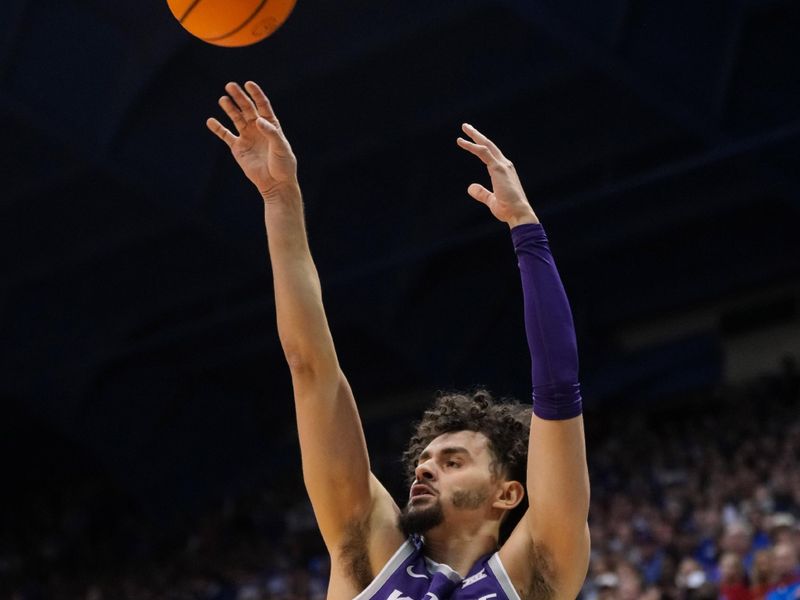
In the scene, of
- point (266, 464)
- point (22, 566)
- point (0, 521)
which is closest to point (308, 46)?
point (266, 464)

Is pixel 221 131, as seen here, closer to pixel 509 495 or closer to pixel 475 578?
pixel 509 495

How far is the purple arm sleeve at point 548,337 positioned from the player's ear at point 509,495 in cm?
45

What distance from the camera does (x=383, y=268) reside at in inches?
672

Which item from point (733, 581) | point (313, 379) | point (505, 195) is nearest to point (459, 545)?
point (313, 379)

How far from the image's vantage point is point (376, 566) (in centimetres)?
349

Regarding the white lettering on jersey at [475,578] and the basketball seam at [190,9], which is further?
the basketball seam at [190,9]

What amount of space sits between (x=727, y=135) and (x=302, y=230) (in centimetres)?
1170

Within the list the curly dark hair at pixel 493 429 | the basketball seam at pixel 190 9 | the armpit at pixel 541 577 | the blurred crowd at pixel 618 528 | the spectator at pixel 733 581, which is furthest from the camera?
Answer: the blurred crowd at pixel 618 528

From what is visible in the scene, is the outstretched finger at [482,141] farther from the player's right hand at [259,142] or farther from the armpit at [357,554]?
the armpit at [357,554]

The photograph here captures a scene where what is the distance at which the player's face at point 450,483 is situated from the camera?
354cm

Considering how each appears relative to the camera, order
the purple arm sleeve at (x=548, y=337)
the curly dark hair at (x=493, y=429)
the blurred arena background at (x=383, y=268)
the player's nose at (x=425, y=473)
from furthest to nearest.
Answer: the blurred arena background at (x=383, y=268)
the curly dark hair at (x=493, y=429)
the player's nose at (x=425, y=473)
the purple arm sleeve at (x=548, y=337)

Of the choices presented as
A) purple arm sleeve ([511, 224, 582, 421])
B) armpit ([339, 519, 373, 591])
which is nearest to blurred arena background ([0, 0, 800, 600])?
armpit ([339, 519, 373, 591])

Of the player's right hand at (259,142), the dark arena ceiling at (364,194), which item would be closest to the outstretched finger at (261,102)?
the player's right hand at (259,142)

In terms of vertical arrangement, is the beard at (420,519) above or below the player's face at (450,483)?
below
